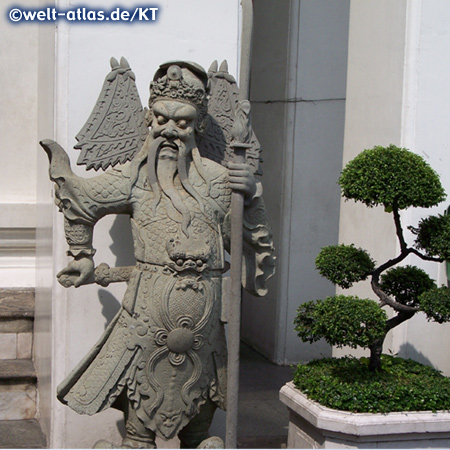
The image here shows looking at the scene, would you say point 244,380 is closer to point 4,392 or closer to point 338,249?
point 4,392

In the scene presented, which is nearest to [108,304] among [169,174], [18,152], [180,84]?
[169,174]

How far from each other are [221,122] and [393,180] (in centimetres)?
97

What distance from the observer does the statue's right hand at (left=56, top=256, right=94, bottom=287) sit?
3.99 meters

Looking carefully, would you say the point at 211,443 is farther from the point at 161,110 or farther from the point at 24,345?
the point at 24,345

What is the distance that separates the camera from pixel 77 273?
4008 millimetres

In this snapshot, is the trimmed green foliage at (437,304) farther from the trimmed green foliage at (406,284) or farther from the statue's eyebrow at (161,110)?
the statue's eyebrow at (161,110)

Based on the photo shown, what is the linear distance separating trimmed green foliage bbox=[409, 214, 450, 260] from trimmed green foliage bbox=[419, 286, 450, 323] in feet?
0.60

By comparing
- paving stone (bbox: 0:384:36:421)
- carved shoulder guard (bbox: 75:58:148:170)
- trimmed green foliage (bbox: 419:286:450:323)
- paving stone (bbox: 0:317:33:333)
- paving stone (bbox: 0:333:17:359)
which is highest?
carved shoulder guard (bbox: 75:58:148:170)

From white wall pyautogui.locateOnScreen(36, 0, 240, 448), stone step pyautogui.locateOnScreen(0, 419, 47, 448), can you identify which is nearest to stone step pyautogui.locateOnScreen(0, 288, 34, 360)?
stone step pyautogui.locateOnScreen(0, 419, 47, 448)

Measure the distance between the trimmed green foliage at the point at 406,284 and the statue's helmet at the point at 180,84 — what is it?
136 centimetres

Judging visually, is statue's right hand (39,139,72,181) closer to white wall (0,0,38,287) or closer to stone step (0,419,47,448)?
stone step (0,419,47,448)

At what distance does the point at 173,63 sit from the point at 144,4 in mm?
774

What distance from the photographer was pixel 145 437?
4047mm

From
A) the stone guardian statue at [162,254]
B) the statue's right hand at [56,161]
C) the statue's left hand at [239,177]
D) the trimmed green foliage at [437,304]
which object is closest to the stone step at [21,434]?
the stone guardian statue at [162,254]
